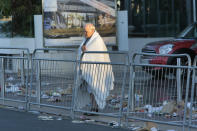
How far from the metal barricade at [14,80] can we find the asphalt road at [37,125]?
0.99m

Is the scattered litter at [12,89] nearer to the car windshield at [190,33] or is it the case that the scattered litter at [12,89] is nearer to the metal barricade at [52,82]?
the metal barricade at [52,82]

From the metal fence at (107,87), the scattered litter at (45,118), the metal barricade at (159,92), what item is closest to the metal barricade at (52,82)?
the metal fence at (107,87)

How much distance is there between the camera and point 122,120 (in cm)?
935

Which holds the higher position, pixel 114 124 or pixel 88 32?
pixel 88 32

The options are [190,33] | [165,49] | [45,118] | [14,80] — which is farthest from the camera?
[190,33]

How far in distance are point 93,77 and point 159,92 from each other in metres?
1.71

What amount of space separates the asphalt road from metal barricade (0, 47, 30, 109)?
0.99m

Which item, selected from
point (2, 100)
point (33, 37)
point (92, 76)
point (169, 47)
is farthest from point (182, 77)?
point (33, 37)

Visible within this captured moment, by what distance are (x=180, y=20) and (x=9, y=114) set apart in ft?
50.7

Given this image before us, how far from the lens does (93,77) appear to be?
9.98 metres

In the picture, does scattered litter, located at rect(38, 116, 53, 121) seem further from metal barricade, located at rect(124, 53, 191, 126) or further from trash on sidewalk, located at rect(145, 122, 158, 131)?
trash on sidewalk, located at rect(145, 122, 158, 131)

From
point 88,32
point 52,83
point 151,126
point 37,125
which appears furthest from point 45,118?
point 151,126

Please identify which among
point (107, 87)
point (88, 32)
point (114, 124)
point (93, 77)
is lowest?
point (114, 124)

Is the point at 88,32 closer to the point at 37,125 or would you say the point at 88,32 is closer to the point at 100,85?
the point at 100,85
